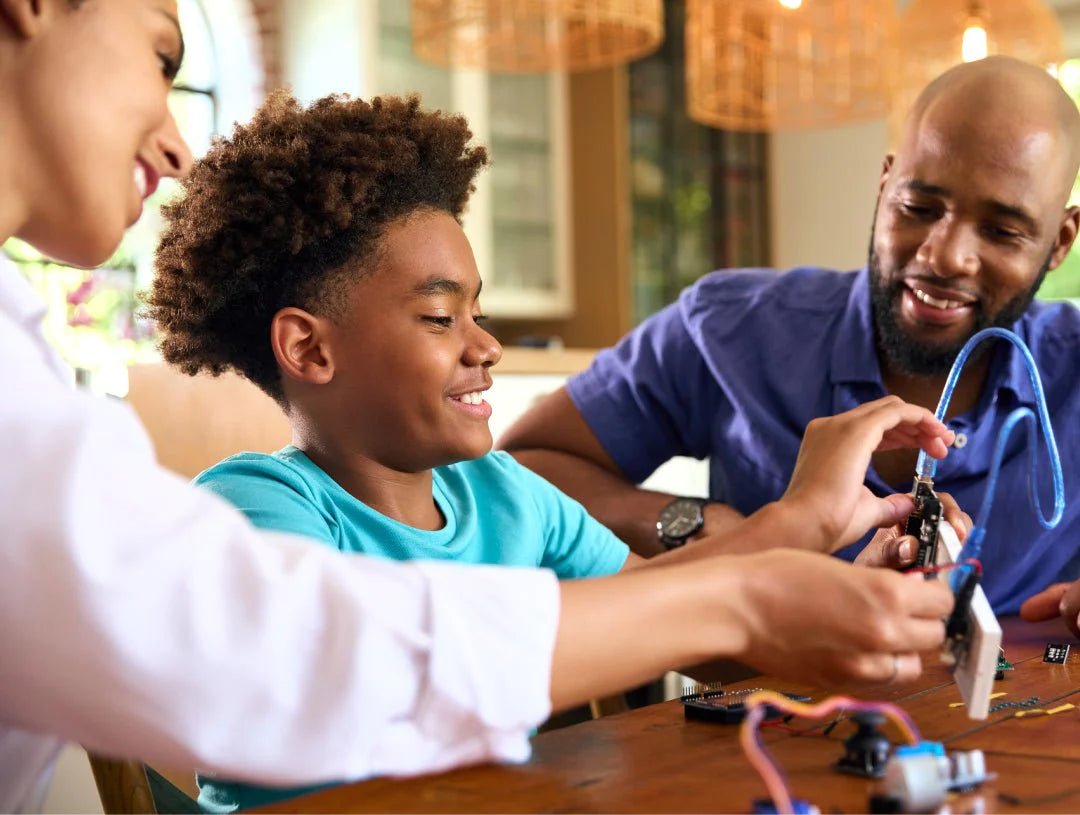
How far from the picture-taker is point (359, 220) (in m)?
1.33

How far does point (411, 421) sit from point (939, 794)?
28.0 inches

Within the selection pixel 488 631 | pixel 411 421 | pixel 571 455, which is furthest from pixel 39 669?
pixel 571 455

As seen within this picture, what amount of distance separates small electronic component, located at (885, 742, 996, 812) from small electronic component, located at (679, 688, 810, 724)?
0.72 ft

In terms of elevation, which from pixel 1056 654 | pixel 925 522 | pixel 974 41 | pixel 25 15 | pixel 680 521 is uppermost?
pixel 25 15

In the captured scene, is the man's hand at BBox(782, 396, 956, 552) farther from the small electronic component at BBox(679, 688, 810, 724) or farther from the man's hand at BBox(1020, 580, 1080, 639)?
the man's hand at BBox(1020, 580, 1080, 639)

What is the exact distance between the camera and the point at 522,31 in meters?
3.54

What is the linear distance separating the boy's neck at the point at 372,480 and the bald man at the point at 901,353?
56 centimetres

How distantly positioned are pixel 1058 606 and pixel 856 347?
0.54 meters

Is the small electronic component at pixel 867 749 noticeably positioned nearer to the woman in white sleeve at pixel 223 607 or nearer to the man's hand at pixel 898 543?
the woman in white sleeve at pixel 223 607

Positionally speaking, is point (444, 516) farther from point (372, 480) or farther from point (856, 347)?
point (856, 347)

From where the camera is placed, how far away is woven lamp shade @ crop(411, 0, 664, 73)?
3045mm

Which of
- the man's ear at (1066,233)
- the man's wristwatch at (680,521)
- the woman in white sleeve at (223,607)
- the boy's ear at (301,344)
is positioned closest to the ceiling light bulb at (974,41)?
the man's ear at (1066,233)

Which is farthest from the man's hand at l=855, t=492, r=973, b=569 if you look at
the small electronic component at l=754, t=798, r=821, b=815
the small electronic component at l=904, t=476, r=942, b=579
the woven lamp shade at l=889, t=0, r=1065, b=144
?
the woven lamp shade at l=889, t=0, r=1065, b=144

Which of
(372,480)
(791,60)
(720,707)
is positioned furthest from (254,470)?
(791,60)
